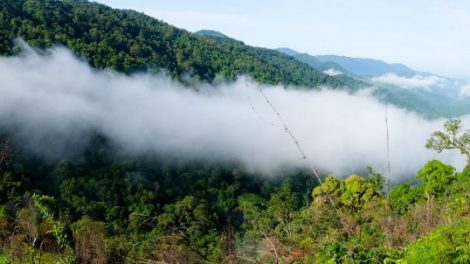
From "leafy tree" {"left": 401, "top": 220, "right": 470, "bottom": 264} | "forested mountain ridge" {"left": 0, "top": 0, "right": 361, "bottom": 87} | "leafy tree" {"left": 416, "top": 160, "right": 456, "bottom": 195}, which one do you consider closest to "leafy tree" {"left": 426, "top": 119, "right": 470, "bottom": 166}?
"leafy tree" {"left": 416, "top": 160, "right": 456, "bottom": 195}

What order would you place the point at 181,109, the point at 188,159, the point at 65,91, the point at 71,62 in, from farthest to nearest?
the point at 181,109
the point at 65,91
the point at 71,62
the point at 188,159

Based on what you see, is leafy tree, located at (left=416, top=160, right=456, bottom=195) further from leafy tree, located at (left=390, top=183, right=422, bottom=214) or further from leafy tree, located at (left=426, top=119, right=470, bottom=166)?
leafy tree, located at (left=426, top=119, right=470, bottom=166)

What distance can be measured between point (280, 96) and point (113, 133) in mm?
73295

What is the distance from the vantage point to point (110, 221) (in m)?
55.8

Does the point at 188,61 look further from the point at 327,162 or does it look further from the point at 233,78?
the point at 327,162

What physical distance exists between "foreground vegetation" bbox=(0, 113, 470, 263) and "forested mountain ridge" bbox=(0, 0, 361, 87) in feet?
105

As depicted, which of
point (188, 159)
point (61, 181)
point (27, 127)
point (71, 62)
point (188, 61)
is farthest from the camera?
point (188, 61)

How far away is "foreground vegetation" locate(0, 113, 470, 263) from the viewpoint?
5.26 meters

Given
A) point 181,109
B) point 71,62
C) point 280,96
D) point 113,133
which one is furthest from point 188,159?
point 280,96

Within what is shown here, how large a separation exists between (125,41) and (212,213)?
2768 inches

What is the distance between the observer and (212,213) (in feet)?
191

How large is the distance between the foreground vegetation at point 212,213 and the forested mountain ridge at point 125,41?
31986 mm

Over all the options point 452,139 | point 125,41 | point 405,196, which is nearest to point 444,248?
point 452,139

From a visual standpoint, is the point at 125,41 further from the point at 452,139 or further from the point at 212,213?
the point at 452,139
